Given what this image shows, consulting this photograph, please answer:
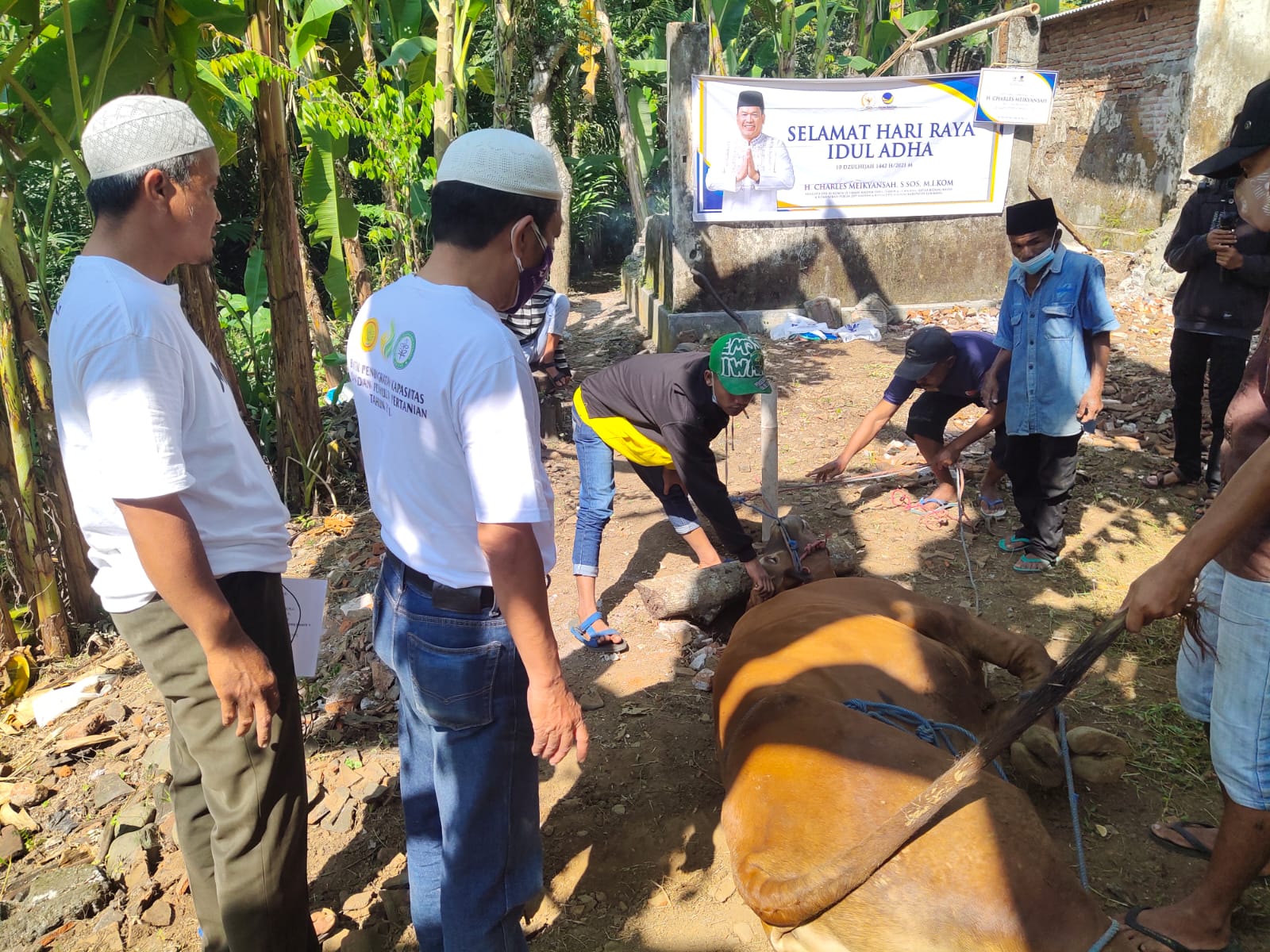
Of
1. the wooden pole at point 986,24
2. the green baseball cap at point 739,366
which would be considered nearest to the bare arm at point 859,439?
the green baseball cap at point 739,366

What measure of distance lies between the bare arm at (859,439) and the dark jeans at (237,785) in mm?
3129

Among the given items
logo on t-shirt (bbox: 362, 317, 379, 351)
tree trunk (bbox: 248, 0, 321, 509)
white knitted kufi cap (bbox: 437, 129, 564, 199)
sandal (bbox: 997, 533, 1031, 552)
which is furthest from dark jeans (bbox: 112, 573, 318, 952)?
sandal (bbox: 997, 533, 1031, 552)

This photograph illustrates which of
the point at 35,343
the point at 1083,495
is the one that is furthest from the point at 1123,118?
the point at 35,343

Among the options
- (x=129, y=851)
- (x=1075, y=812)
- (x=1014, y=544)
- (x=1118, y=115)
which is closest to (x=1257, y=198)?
(x=1075, y=812)

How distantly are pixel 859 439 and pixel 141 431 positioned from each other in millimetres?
3890

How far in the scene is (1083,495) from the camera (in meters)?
5.80

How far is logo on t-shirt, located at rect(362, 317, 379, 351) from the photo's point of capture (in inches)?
83.7

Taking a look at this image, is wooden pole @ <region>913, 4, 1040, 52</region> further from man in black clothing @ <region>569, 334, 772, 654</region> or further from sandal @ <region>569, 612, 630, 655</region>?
sandal @ <region>569, 612, 630, 655</region>

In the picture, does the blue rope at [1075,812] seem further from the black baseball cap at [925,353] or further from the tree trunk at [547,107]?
the tree trunk at [547,107]

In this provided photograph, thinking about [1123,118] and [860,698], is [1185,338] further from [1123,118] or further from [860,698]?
[1123,118]

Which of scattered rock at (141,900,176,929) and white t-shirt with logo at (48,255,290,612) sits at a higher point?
white t-shirt with logo at (48,255,290,612)

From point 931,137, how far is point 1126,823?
8.08 m

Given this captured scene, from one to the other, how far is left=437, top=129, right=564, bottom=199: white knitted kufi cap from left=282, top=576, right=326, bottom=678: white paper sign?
1385 millimetres

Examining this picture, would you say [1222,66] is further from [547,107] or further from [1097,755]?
[1097,755]
